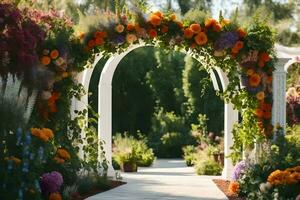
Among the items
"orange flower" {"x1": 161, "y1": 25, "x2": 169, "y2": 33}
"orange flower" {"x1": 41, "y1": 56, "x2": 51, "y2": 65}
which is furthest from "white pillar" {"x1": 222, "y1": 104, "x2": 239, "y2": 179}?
"orange flower" {"x1": 41, "y1": 56, "x2": 51, "y2": 65}

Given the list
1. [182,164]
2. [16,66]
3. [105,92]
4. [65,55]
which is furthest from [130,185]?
[182,164]

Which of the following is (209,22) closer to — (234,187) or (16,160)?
(234,187)

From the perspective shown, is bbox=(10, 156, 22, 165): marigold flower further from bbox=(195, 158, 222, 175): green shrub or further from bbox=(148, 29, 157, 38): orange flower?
bbox=(195, 158, 222, 175): green shrub

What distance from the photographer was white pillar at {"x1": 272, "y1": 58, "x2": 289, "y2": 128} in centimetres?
937

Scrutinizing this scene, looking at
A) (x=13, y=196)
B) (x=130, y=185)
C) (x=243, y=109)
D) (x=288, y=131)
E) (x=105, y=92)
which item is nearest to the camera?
(x=13, y=196)

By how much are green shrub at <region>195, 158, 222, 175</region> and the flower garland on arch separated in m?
3.53

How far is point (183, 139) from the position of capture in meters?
18.8

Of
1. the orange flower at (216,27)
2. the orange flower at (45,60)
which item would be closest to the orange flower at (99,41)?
the orange flower at (45,60)

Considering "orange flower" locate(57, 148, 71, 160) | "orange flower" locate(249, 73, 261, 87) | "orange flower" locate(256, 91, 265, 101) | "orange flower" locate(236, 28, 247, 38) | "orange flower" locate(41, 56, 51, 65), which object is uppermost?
"orange flower" locate(236, 28, 247, 38)

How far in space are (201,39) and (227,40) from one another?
0.39 meters

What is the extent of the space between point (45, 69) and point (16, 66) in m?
0.53

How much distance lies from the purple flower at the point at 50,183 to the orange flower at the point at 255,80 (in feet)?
11.0

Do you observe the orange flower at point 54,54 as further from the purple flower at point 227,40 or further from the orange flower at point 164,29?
the purple flower at point 227,40

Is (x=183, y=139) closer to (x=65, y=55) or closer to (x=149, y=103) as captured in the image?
(x=149, y=103)
